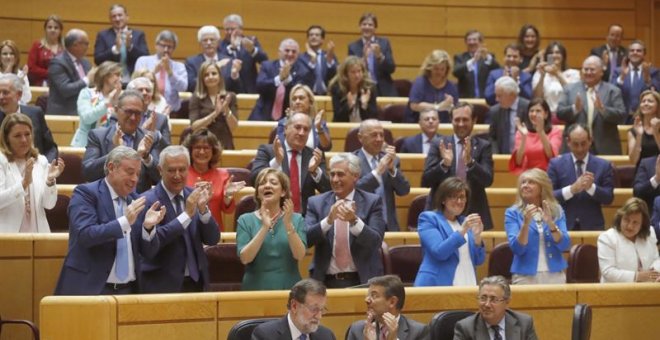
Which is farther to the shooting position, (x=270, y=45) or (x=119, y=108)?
(x=270, y=45)

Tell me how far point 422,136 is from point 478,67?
7.68 ft

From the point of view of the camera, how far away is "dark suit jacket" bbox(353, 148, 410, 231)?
22.6ft

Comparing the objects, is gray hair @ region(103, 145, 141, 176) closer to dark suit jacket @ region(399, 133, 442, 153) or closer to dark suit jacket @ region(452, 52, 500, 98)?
dark suit jacket @ region(399, 133, 442, 153)

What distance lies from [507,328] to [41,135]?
289 cm

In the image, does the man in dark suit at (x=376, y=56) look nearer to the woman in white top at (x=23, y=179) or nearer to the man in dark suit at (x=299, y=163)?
the man in dark suit at (x=299, y=163)

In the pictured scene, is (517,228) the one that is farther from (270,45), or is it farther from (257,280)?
(270,45)

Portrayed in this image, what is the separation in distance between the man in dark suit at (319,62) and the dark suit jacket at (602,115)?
187cm

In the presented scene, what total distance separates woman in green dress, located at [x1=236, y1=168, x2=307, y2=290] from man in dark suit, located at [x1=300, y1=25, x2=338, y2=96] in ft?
13.6

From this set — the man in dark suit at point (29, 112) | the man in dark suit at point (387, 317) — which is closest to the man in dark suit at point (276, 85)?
the man in dark suit at point (29, 112)

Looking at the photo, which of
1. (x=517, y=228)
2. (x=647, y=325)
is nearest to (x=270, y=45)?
(x=517, y=228)

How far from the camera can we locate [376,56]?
33.6 ft

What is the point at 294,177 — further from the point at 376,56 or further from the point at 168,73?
the point at 376,56

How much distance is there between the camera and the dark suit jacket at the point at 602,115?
8.89 metres

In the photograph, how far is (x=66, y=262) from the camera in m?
5.38
